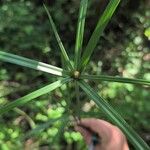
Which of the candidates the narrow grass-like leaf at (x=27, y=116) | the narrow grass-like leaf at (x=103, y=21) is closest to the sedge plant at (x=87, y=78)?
the narrow grass-like leaf at (x=103, y=21)

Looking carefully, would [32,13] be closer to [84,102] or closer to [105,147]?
[84,102]

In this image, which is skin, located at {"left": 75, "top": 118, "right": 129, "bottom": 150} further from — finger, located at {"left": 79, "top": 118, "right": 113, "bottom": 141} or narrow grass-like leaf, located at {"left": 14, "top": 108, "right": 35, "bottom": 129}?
narrow grass-like leaf, located at {"left": 14, "top": 108, "right": 35, "bottom": 129}

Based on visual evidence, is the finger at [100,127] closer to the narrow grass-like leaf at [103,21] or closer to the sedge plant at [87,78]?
the sedge plant at [87,78]

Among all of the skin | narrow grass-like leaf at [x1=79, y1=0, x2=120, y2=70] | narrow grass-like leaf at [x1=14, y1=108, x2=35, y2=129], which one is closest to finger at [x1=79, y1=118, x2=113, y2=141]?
the skin

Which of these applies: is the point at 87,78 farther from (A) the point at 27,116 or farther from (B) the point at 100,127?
(A) the point at 27,116

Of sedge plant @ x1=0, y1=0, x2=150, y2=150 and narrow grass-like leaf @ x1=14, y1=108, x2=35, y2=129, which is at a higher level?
sedge plant @ x1=0, y1=0, x2=150, y2=150

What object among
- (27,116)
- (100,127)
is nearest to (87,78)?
(100,127)

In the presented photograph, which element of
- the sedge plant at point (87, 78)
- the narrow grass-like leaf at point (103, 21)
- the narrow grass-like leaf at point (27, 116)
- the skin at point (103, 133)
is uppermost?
the narrow grass-like leaf at point (103, 21)

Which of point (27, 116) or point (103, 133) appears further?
point (27, 116)

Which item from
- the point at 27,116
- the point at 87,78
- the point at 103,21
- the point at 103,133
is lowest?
the point at 27,116

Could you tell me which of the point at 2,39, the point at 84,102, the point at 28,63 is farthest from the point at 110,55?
the point at 28,63

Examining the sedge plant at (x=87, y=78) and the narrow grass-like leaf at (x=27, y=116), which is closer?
the sedge plant at (x=87, y=78)
